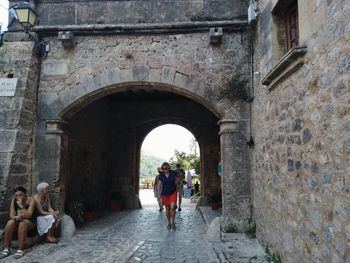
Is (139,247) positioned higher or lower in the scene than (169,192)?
lower

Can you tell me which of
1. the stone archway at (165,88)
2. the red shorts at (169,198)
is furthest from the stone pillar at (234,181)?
the red shorts at (169,198)

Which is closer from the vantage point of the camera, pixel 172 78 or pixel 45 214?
pixel 45 214

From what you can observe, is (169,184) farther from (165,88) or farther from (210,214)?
(165,88)

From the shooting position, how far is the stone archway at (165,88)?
503 centimetres

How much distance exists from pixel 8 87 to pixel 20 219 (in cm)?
222

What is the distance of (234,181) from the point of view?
16.6 ft

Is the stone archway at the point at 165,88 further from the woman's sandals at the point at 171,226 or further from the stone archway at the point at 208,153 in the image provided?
the stone archway at the point at 208,153

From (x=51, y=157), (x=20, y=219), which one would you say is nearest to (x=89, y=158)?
(x=51, y=157)

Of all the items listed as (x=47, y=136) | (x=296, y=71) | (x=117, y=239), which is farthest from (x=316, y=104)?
(x=47, y=136)

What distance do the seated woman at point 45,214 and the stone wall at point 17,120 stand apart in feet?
1.47

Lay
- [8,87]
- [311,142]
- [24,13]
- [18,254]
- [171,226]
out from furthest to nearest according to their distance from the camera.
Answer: [171,226] < [8,87] < [24,13] < [18,254] < [311,142]

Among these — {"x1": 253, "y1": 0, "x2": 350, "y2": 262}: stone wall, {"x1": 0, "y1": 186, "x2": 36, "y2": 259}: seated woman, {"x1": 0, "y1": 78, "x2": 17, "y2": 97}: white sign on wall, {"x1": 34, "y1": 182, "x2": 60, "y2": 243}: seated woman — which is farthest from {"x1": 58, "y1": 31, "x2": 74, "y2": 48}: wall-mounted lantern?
{"x1": 253, "y1": 0, "x2": 350, "y2": 262}: stone wall

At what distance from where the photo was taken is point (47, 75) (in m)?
5.52

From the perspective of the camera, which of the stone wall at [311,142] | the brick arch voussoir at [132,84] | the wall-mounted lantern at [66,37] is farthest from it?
the wall-mounted lantern at [66,37]
